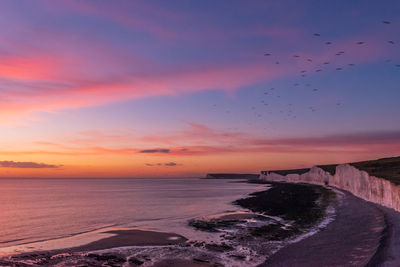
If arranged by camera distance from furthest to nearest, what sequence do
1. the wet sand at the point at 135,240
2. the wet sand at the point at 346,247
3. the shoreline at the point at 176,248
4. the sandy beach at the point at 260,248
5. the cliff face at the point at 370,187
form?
the cliff face at the point at 370,187 → the wet sand at the point at 135,240 → the shoreline at the point at 176,248 → the sandy beach at the point at 260,248 → the wet sand at the point at 346,247

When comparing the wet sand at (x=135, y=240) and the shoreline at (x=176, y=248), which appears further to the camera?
the wet sand at (x=135, y=240)

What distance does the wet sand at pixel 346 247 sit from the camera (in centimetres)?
1756

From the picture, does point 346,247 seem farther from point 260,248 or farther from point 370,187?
point 370,187

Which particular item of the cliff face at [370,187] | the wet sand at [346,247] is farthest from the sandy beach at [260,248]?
the cliff face at [370,187]

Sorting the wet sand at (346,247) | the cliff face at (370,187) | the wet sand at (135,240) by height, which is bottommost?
the wet sand at (135,240)

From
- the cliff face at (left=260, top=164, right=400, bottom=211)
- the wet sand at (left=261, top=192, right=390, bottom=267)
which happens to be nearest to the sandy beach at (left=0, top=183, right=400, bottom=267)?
the wet sand at (left=261, top=192, right=390, bottom=267)

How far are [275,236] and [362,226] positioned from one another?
7.35m

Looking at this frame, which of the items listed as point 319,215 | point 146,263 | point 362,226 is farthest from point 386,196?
point 146,263

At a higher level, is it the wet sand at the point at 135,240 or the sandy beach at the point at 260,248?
the sandy beach at the point at 260,248

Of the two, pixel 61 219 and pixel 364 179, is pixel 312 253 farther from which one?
pixel 364 179

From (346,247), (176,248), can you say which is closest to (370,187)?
(346,247)

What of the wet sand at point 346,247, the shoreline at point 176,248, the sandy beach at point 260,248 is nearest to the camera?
the wet sand at point 346,247

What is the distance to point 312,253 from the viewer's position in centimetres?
2028

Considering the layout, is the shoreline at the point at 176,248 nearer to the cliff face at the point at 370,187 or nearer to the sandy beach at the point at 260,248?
the sandy beach at the point at 260,248
